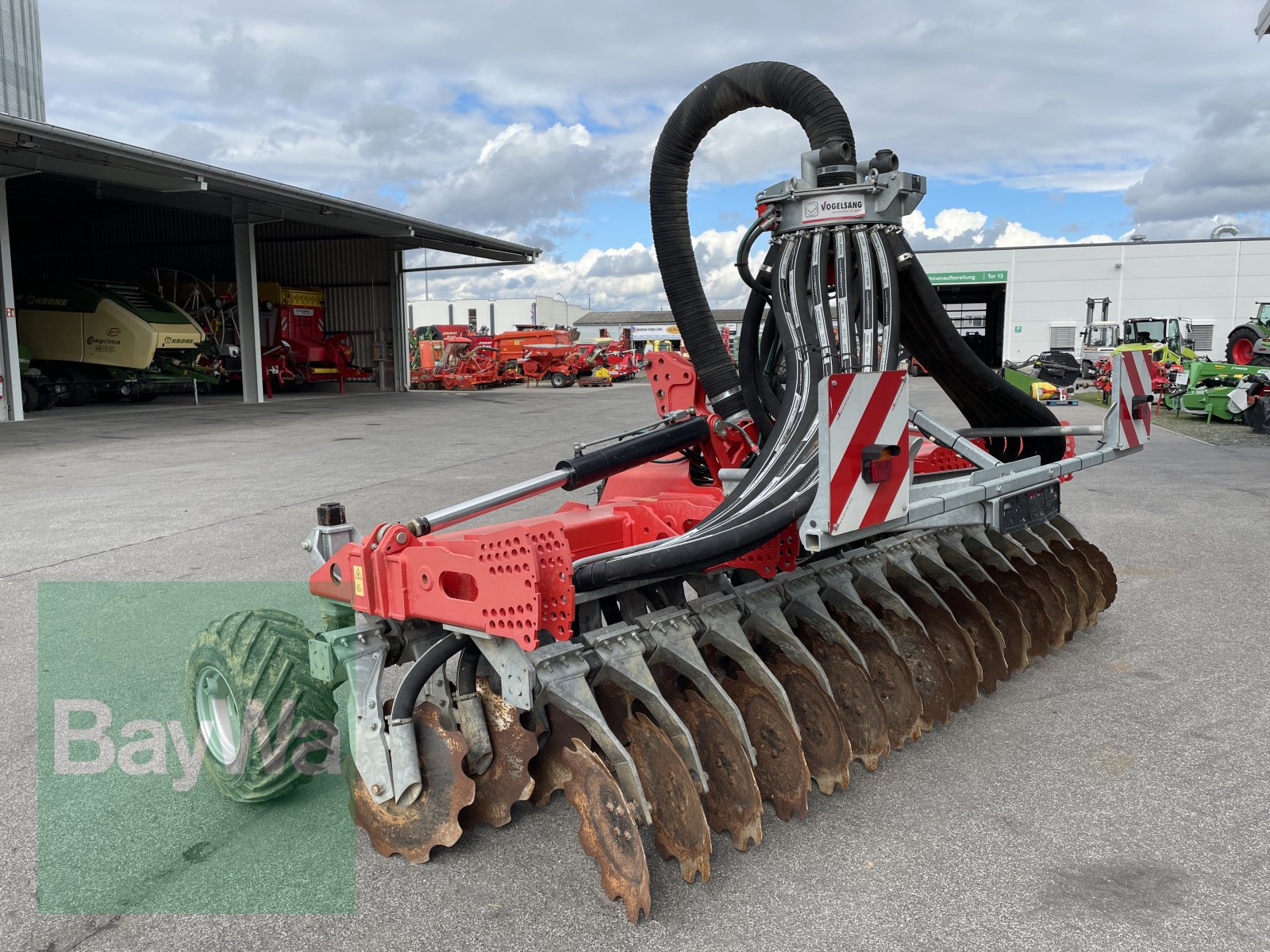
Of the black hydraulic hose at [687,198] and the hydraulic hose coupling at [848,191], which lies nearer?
the hydraulic hose coupling at [848,191]

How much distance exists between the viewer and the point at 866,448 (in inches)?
97.4

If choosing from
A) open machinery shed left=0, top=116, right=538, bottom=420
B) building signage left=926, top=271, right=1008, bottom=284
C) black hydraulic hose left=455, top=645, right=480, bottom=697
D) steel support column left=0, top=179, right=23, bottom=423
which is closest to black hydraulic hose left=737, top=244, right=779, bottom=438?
black hydraulic hose left=455, top=645, right=480, bottom=697

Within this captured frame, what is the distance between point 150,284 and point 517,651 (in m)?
23.7

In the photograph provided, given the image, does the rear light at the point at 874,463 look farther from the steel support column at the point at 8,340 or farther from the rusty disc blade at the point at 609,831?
the steel support column at the point at 8,340

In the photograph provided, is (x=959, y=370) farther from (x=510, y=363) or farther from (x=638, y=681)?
(x=510, y=363)

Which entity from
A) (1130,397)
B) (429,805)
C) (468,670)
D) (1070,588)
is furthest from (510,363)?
(429,805)

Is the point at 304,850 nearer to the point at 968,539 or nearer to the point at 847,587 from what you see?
the point at 847,587

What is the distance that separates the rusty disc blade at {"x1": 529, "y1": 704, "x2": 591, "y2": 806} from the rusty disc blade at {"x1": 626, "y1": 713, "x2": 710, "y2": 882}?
0.29m

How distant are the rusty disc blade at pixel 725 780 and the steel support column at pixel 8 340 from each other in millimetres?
16990

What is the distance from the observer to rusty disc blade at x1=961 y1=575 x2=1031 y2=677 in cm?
387

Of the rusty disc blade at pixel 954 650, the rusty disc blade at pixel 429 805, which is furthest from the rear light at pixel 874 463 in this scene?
the rusty disc blade at pixel 429 805

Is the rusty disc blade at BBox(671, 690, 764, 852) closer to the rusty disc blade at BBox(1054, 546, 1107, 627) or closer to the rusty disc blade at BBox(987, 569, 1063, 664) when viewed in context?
the rusty disc blade at BBox(987, 569, 1063, 664)

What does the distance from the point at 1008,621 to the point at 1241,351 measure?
1793cm

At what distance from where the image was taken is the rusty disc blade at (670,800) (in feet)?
7.80
